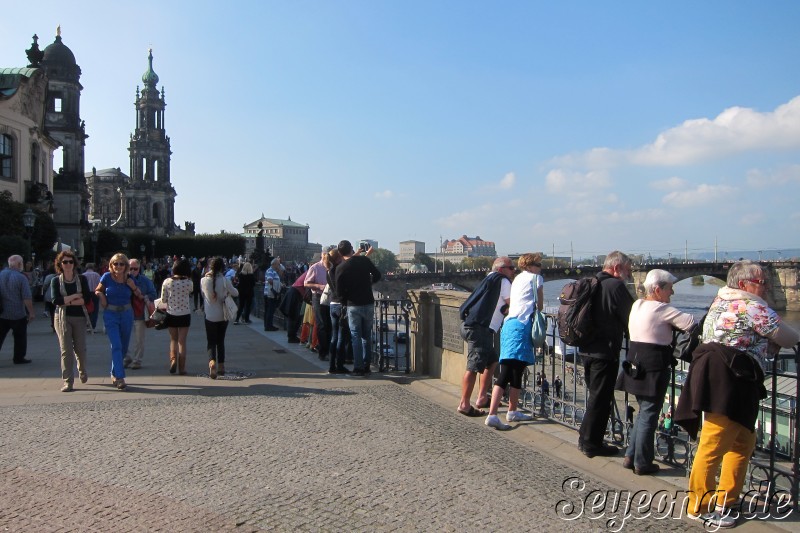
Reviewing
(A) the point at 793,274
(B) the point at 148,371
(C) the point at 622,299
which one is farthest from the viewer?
(A) the point at 793,274

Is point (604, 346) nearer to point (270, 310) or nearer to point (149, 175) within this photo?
point (270, 310)

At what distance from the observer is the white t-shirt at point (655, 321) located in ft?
16.8

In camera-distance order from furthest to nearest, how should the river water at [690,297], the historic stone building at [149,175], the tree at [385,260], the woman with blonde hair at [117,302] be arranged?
the tree at [385,260], the historic stone building at [149,175], the river water at [690,297], the woman with blonde hair at [117,302]

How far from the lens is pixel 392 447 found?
20.2 feet

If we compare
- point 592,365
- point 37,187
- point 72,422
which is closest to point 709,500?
point 592,365

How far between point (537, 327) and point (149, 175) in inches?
3973

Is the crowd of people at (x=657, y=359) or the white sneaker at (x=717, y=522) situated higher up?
the crowd of people at (x=657, y=359)

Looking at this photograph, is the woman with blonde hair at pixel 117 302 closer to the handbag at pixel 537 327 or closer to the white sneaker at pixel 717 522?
the handbag at pixel 537 327

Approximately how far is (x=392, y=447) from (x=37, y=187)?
38756 mm

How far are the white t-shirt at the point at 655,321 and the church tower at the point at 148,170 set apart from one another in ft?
326

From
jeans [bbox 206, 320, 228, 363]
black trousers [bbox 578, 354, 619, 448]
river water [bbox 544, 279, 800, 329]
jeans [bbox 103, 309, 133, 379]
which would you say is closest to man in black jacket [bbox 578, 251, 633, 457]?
black trousers [bbox 578, 354, 619, 448]

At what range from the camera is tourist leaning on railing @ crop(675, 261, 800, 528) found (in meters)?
4.34

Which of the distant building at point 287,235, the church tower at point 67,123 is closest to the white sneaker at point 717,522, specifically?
the church tower at point 67,123

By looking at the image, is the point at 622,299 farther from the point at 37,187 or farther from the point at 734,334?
the point at 37,187
